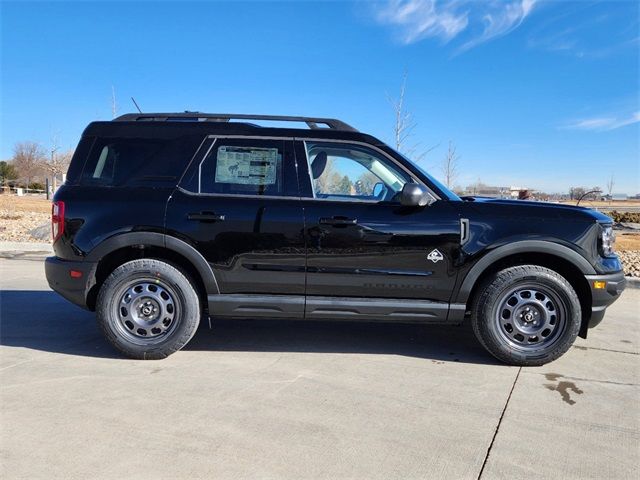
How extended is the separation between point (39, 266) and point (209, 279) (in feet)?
22.2

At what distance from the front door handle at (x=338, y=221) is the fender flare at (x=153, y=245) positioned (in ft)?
3.45

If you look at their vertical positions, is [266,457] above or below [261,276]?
below

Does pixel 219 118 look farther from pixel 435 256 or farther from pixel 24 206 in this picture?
pixel 24 206

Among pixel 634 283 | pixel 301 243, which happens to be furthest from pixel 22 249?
pixel 634 283

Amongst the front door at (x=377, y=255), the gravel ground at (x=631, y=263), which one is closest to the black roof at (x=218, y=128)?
the front door at (x=377, y=255)

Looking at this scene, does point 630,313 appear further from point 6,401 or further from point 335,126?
point 6,401

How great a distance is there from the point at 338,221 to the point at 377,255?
433 mm

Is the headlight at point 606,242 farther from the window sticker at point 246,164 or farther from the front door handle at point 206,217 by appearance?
the front door handle at point 206,217

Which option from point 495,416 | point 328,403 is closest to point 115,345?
point 328,403

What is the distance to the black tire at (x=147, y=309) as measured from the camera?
414 cm

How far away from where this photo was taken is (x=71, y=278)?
4.18m

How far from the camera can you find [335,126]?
436cm

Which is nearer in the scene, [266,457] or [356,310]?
[266,457]

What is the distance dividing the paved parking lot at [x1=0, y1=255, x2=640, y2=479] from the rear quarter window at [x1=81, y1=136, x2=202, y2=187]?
157 centimetres
